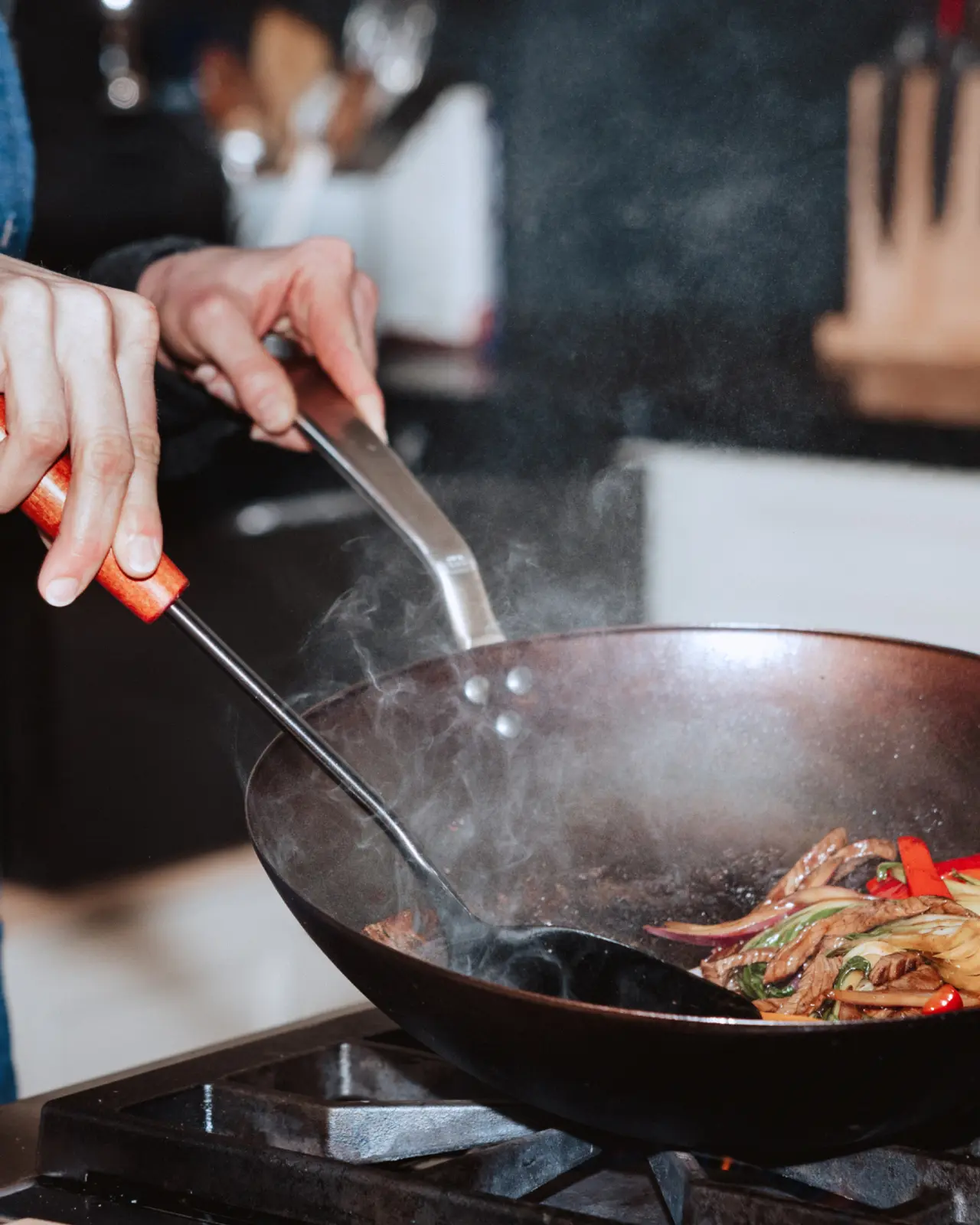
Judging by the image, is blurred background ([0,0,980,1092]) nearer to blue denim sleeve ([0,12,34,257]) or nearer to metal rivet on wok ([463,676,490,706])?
blue denim sleeve ([0,12,34,257])

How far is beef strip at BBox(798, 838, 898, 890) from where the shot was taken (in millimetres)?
885

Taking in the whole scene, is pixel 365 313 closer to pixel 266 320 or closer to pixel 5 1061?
pixel 266 320

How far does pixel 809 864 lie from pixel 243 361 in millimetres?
540

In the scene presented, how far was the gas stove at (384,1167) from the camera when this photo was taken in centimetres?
62

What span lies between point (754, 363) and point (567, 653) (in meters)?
1.76

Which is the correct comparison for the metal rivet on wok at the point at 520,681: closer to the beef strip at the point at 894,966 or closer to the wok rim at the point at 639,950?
the wok rim at the point at 639,950

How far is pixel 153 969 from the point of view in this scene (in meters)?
2.18

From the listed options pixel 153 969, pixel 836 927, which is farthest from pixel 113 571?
pixel 153 969

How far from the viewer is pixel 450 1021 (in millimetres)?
587

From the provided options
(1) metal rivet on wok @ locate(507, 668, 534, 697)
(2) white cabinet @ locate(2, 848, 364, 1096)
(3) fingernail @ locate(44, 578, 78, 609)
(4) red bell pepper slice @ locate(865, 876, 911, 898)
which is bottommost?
(2) white cabinet @ locate(2, 848, 364, 1096)

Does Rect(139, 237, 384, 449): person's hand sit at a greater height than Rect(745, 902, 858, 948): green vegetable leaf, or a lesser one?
greater

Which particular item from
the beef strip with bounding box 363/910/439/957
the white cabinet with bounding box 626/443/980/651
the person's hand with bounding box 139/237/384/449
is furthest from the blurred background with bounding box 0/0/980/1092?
the beef strip with bounding box 363/910/439/957

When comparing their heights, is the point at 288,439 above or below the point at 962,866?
above

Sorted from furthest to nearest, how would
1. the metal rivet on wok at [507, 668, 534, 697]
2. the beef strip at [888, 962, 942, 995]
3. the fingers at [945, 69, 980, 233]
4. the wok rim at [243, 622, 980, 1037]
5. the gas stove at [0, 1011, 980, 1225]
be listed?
the fingers at [945, 69, 980, 233] → the metal rivet on wok at [507, 668, 534, 697] → the beef strip at [888, 962, 942, 995] → the gas stove at [0, 1011, 980, 1225] → the wok rim at [243, 622, 980, 1037]
